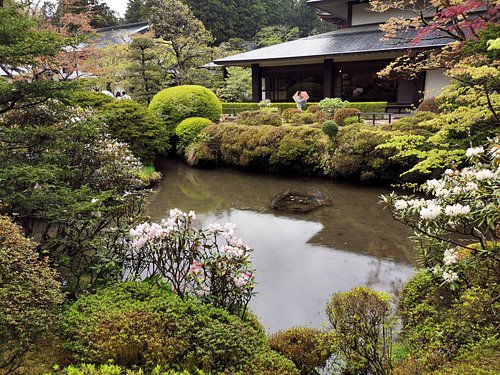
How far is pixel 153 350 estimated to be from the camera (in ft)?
9.93

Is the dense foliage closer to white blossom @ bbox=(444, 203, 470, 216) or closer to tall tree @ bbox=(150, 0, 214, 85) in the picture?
white blossom @ bbox=(444, 203, 470, 216)

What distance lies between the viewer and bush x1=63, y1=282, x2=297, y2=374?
3002 millimetres

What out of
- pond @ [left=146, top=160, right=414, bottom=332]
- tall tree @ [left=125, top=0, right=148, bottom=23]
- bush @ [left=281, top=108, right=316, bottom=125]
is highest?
tall tree @ [left=125, top=0, right=148, bottom=23]

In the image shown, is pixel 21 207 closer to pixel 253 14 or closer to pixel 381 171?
pixel 381 171

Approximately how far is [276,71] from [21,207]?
19.3 metres

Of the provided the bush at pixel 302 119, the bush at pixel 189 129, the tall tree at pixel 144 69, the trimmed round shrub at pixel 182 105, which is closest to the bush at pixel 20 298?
the bush at pixel 189 129

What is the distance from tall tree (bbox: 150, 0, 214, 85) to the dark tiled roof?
3154mm

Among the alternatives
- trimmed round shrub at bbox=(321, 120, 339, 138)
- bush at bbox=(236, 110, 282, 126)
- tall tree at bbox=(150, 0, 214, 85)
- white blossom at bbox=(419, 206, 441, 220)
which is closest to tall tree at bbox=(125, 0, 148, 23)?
tall tree at bbox=(150, 0, 214, 85)

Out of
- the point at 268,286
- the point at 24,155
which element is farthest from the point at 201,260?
the point at 24,155

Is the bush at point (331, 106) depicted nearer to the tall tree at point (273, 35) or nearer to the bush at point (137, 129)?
the bush at point (137, 129)

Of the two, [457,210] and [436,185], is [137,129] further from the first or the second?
[457,210]

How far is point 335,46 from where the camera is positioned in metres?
18.7

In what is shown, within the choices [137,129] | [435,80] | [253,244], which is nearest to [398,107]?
[435,80]

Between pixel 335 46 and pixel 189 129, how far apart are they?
8.36 meters
